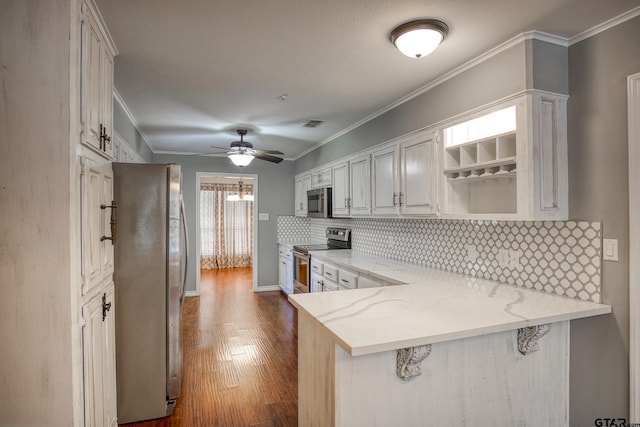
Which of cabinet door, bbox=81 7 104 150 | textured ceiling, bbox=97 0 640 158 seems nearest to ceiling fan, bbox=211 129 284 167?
textured ceiling, bbox=97 0 640 158

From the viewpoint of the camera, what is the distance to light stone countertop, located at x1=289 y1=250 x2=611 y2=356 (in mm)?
1474

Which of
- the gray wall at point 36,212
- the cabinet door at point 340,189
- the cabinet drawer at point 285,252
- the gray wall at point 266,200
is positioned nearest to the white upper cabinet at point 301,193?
the gray wall at point 266,200

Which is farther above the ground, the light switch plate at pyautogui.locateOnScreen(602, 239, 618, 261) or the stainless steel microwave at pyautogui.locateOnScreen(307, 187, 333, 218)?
the stainless steel microwave at pyautogui.locateOnScreen(307, 187, 333, 218)

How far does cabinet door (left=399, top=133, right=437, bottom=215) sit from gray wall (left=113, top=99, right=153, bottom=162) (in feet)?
7.58

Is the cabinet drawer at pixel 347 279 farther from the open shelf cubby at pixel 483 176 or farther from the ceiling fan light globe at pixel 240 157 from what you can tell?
the ceiling fan light globe at pixel 240 157

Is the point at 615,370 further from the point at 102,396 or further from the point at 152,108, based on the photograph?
the point at 152,108

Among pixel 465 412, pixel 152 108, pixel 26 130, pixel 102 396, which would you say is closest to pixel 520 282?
pixel 465 412

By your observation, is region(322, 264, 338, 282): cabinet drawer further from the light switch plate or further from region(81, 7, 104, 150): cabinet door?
region(81, 7, 104, 150): cabinet door

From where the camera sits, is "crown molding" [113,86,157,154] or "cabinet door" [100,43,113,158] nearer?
"cabinet door" [100,43,113,158]

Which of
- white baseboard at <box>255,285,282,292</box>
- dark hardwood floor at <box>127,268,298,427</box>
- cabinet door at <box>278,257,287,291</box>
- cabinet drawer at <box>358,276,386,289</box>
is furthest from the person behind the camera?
white baseboard at <box>255,285,282,292</box>

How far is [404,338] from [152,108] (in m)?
3.25

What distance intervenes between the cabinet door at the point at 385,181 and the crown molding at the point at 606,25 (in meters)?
1.50

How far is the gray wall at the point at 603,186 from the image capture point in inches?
71.9

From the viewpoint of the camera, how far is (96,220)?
1852 millimetres
